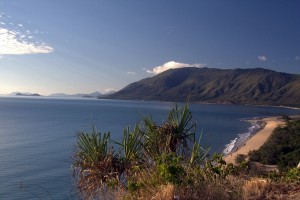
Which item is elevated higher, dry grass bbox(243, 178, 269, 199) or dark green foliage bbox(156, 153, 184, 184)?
dark green foliage bbox(156, 153, 184, 184)

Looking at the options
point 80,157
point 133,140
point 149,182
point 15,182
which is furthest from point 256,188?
point 15,182

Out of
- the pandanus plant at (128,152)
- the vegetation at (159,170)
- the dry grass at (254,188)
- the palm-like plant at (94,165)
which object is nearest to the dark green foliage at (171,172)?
the vegetation at (159,170)

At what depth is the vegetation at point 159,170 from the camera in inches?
232

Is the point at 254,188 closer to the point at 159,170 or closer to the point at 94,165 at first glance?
the point at 159,170

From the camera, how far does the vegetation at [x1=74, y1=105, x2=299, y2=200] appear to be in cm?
590

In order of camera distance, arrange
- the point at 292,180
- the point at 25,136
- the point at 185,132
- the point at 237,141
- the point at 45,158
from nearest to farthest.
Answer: the point at 292,180 → the point at 185,132 → the point at 45,158 → the point at 25,136 → the point at 237,141

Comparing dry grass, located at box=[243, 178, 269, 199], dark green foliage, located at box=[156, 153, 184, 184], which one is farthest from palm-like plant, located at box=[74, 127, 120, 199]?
dry grass, located at box=[243, 178, 269, 199]

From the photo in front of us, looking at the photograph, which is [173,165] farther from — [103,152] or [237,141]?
[237,141]

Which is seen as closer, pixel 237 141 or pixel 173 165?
pixel 173 165

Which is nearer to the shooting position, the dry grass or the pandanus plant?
the dry grass

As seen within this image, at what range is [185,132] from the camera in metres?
8.77

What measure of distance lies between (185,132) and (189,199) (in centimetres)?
319

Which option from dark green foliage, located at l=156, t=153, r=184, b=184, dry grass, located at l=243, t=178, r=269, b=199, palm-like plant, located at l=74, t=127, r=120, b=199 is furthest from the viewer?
palm-like plant, located at l=74, t=127, r=120, b=199

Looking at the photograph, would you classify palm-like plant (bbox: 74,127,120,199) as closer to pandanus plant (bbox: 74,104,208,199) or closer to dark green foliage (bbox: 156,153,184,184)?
pandanus plant (bbox: 74,104,208,199)
